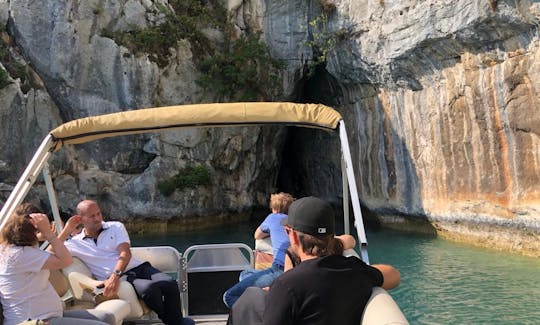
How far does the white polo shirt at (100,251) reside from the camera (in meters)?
4.86

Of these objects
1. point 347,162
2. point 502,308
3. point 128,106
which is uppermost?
point 128,106

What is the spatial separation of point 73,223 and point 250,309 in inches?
101

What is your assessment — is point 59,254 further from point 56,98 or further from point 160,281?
point 56,98

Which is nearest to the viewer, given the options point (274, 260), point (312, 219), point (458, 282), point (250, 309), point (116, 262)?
point (312, 219)

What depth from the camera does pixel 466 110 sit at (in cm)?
1551

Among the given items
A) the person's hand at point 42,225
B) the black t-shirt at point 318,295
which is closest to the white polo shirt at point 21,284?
the person's hand at point 42,225

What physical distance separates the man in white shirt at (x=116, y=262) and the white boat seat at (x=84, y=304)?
26cm

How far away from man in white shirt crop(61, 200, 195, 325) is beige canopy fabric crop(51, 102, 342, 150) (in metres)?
1.01

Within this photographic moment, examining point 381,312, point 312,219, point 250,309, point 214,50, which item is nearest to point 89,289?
point 250,309

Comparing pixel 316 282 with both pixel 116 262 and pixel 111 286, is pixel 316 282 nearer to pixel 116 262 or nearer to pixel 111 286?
pixel 111 286

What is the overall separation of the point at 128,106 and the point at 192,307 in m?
14.8

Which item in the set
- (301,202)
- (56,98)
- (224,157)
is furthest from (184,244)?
(301,202)

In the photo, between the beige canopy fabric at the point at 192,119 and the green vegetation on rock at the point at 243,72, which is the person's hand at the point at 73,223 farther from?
the green vegetation on rock at the point at 243,72

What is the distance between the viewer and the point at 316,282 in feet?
8.21
